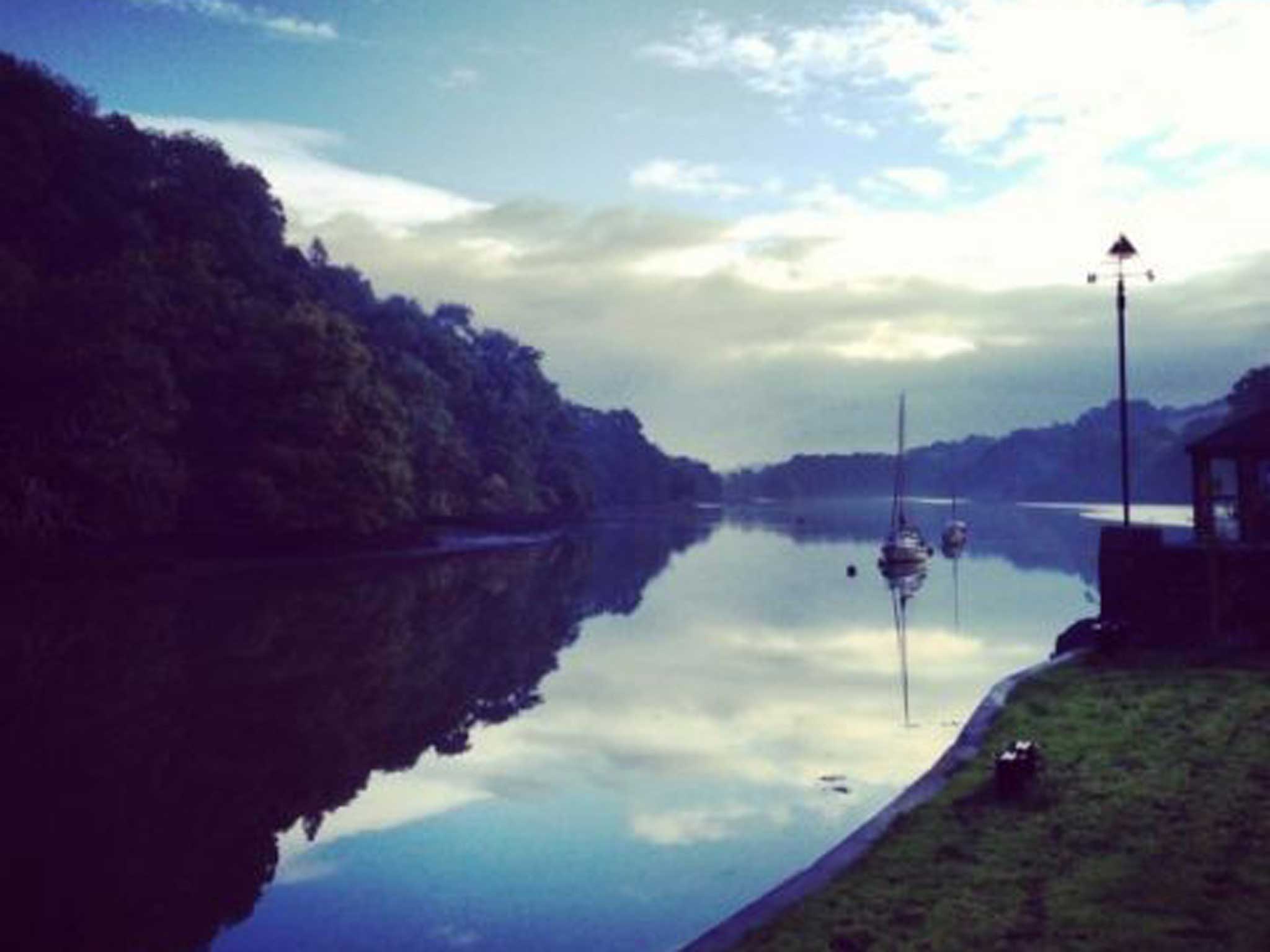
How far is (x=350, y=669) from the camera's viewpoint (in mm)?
→ 34750

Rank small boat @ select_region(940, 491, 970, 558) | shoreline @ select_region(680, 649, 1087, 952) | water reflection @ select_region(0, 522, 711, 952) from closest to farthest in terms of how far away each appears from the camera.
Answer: shoreline @ select_region(680, 649, 1087, 952)
water reflection @ select_region(0, 522, 711, 952)
small boat @ select_region(940, 491, 970, 558)

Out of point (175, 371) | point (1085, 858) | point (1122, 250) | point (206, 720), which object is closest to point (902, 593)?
point (1122, 250)

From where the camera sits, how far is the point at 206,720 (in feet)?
88.2

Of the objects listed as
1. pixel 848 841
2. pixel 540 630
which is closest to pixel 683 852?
pixel 848 841

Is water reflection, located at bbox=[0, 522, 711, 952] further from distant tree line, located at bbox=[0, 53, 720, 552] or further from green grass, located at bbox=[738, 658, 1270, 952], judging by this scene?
green grass, located at bbox=[738, 658, 1270, 952]

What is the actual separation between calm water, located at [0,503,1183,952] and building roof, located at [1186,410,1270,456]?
9535 millimetres

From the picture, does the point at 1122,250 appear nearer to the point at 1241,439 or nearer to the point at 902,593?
the point at 1241,439

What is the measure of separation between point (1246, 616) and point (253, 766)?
2657cm

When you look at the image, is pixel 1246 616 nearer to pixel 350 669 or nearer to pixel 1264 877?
pixel 1264 877

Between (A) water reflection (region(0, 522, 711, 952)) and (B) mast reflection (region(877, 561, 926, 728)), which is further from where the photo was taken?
(B) mast reflection (region(877, 561, 926, 728))

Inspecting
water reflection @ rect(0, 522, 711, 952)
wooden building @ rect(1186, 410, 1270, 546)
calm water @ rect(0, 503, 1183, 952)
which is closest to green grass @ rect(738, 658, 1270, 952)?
calm water @ rect(0, 503, 1183, 952)

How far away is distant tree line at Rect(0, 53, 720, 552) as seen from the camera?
190ft

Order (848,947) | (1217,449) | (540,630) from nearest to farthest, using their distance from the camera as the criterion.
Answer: (848,947), (1217,449), (540,630)

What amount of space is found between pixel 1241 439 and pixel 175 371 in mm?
62045
